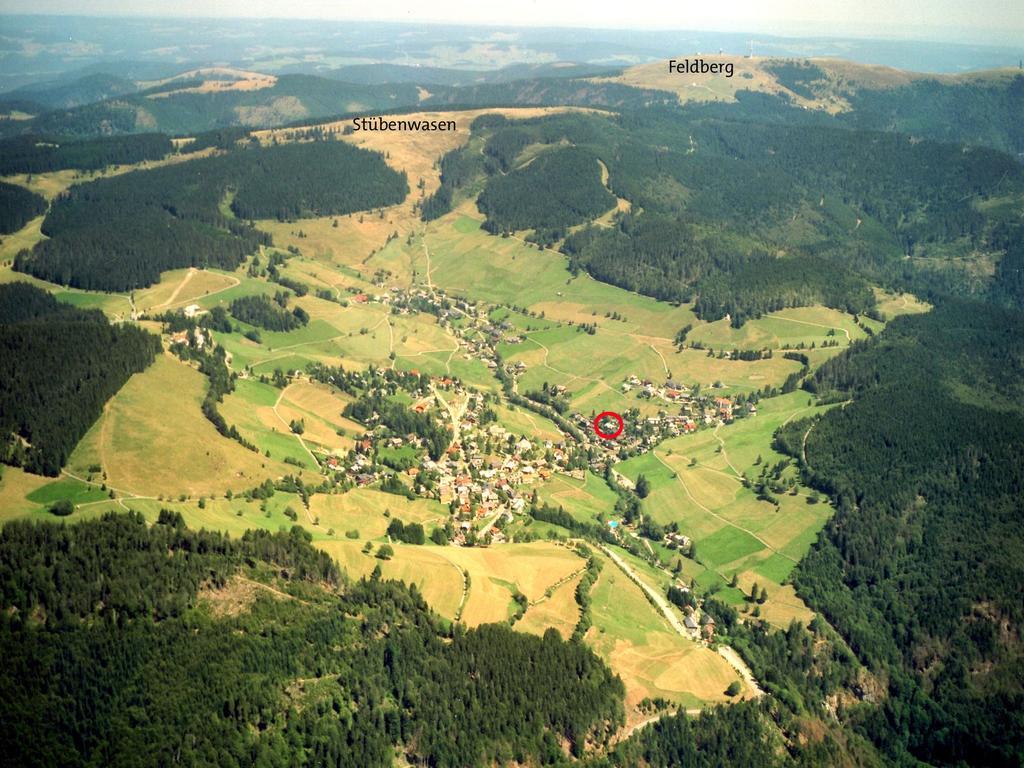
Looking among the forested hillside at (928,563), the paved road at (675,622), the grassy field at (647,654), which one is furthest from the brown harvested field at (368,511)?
the forested hillside at (928,563)

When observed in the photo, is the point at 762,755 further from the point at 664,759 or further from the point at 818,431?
the point at 818,431

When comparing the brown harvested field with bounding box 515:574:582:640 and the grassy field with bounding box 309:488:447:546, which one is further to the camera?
the grassy field with bounding box 309:488:447:546

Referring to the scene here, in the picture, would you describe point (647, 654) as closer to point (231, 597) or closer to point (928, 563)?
point (928, 563)

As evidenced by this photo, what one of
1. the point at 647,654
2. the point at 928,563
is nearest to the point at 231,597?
the point at 647,654

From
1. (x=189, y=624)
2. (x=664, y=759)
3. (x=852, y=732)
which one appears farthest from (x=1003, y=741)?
(x=189, y=624)

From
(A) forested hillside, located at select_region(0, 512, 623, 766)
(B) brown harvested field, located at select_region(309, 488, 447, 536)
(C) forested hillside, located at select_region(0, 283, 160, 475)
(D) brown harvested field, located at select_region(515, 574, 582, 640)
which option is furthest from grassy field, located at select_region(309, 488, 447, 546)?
(C) forested hillside, located at select_region(0, 283, 160, 475)

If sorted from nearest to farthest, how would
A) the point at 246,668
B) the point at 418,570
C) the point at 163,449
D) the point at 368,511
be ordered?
the point at 246,668 → the point at 418,570 → the point at 163,449 → the point at 368,511

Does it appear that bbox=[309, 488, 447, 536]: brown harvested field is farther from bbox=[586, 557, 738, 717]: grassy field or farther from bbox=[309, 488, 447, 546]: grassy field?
bbox=[586, 557, 738, 717]: grassy field
